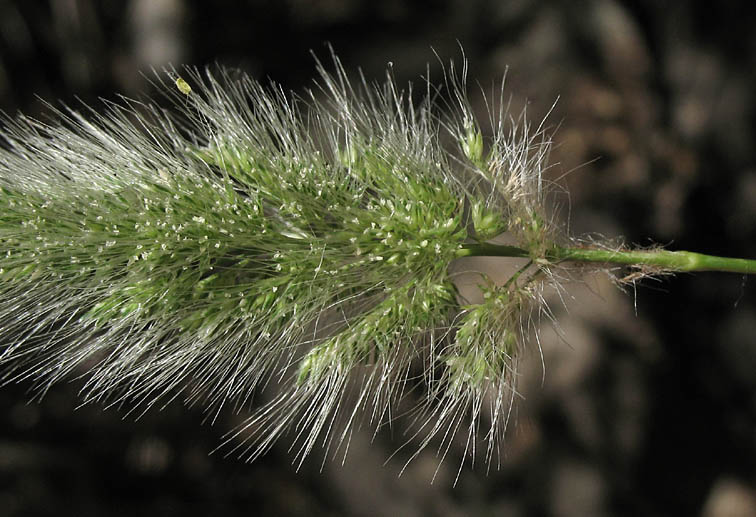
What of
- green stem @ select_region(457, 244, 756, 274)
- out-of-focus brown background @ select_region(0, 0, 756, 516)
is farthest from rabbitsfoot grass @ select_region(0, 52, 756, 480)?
out-of-focus brown background @ select_region(0, 0, 756, 516)

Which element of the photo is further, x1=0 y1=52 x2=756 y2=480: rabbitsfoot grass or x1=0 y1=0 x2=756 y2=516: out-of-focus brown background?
x1=0 y1=0 x2=756 y2=516: out-of-focus brown background

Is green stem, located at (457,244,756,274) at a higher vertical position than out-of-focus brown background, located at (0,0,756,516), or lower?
lower

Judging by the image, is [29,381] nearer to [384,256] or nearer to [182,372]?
[182,372]

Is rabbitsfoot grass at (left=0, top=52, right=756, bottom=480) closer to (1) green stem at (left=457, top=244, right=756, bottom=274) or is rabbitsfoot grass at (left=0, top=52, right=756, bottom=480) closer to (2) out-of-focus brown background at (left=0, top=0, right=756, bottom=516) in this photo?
(1) green stem at (left=457, top=244, right=756, bottom=274)

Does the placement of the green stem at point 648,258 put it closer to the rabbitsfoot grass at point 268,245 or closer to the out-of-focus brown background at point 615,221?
the rabbitsfoot grass at point 268,245

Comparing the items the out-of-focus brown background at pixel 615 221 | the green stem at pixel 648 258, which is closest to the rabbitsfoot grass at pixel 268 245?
the green stem at pixel 648 258

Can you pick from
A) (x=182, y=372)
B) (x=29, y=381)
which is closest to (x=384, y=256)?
(x=182, y=372)
